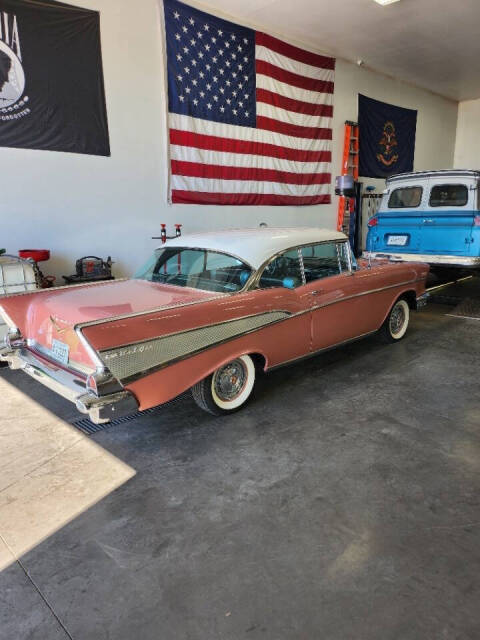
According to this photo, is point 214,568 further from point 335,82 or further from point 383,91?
point 383,91

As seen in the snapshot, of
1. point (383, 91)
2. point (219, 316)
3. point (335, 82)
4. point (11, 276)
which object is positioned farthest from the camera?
point (383, 91)

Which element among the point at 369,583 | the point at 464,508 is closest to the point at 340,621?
the point at 369,583

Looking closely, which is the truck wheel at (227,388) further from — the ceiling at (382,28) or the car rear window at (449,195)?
the ceiling at (382,28)

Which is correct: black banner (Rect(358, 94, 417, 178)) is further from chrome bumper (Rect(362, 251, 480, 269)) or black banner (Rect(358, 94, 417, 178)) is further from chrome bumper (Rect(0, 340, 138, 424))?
chrome bumper (Rect(0, 340, 138, 424))

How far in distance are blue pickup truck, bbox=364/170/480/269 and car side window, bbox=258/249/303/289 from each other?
3.99 meters

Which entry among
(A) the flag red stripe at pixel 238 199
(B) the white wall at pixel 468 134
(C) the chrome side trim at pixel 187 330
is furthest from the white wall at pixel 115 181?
(B) the white wall at pixel 468 134

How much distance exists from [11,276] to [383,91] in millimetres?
10130

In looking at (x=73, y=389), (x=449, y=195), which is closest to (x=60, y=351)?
(x=73, y=389)

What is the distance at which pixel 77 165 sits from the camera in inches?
227

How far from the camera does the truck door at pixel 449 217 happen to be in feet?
21.0

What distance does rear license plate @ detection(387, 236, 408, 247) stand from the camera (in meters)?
7.13

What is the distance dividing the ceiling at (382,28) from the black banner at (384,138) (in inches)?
36.2

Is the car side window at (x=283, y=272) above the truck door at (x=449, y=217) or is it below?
below

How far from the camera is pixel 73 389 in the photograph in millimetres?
2527
